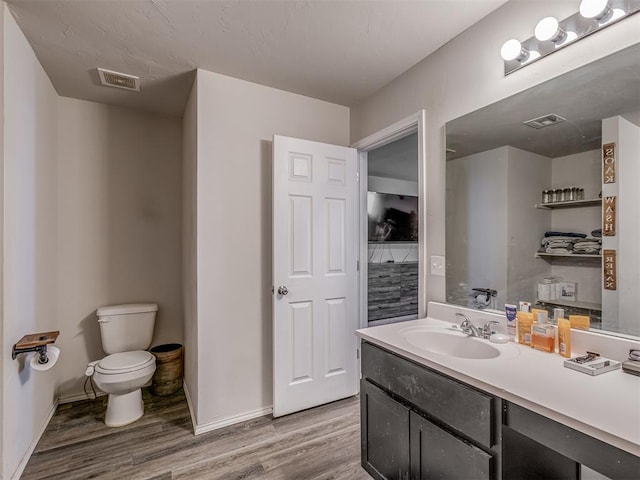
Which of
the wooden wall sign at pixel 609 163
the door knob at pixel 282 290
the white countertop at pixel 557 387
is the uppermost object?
the wooden wall sign at pixel 609 163

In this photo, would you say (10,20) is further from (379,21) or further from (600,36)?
(600,36)

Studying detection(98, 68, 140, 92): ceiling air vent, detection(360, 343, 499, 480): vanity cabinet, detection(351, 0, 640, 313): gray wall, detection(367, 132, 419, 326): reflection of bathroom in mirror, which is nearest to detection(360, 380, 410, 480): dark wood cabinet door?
detection(360, 343, 499, 480): vanity cabinet

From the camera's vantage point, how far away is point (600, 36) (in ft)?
4.00

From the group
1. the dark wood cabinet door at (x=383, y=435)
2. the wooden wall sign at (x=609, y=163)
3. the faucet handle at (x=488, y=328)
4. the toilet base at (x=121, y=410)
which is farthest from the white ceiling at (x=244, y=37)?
the toilet base at (x=121, y=410)

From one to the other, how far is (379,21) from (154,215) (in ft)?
7.75

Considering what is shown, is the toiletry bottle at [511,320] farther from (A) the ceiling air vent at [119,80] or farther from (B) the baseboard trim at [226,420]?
(A) the ceiling air vent at [119,80]

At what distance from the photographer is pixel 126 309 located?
257 cm

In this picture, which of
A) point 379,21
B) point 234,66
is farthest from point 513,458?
point 234,66

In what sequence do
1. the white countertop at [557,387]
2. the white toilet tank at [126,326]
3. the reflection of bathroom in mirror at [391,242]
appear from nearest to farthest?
the white countertop at [557,387], the white toilet tank at [126,326], the reflection of bathroom in mirror at [391,242]

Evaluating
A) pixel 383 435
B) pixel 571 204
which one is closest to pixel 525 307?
pixel 571 204

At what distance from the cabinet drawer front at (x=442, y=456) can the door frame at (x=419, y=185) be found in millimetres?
824

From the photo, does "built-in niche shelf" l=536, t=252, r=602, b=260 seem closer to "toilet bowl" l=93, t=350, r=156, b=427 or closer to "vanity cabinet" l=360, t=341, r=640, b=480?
"vanity cabinet" l=360, t=341, r=640, b=480

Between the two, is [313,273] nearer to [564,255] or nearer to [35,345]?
[564,255]

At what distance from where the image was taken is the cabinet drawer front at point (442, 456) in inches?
41.1
